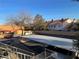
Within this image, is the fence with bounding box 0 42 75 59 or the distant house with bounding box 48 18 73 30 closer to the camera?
the fence with bounding box 0 42 75 59

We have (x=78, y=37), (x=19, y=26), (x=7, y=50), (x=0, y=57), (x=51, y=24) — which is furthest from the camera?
(x=51, y=24)

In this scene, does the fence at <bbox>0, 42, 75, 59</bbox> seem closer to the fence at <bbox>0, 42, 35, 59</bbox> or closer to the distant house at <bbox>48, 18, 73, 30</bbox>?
the fence at <bbox>0, 42, 35, 59</bbox>

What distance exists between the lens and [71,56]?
15.3 m

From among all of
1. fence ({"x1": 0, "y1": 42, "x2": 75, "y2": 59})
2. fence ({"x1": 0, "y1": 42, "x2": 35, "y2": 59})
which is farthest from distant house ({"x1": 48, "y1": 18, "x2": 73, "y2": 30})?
fence ({"x1": 0, "y1": 42, "x2": 35, "y2": 59})

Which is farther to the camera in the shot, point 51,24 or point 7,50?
point 51,24

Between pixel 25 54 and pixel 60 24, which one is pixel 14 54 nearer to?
pixel 25 54

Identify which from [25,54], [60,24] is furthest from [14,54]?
[60,24]

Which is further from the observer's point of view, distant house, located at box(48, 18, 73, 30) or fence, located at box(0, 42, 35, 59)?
distant house, located at box(48, 18, 73, 30)

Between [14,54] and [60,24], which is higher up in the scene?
[60,24]

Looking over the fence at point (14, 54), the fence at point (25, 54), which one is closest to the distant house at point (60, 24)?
the fence at point (25, 54)

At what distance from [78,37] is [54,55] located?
3.47 m

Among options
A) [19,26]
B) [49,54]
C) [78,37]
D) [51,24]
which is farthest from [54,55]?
[51,24]

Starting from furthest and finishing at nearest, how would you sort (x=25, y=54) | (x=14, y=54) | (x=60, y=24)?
(x=60, y=24), (x=14, y=54), (x=25, y=54)

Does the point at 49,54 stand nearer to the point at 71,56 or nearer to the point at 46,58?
the point at 46,58
